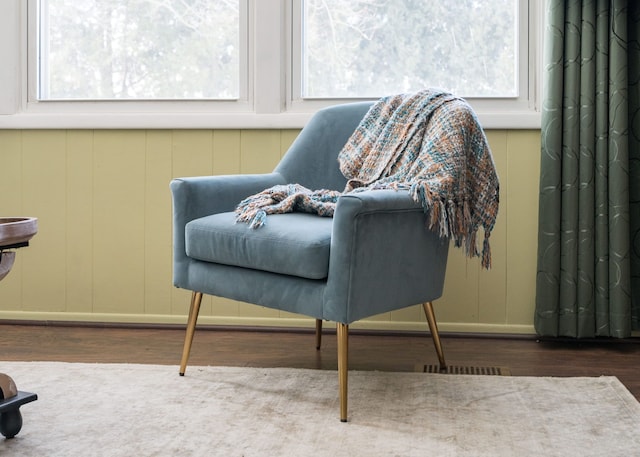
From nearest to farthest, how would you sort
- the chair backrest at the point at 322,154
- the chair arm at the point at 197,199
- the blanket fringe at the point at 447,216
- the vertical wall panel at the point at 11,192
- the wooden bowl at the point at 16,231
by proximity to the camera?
1. the wooden bowl at the point at 16,231
2. the blanket fringe at the point at 447,216
3. the chair arm at the point at 197,199
4. the chair backrest at the point at 322,154
5. the vertical wall panel at the point at 11,192

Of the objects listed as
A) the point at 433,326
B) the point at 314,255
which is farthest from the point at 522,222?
the point at 314,255

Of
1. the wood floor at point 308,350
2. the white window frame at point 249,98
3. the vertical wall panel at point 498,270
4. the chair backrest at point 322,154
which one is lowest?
the wood floor at point 308,350

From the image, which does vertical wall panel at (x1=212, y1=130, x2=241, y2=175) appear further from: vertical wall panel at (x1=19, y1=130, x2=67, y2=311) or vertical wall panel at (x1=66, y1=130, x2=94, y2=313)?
vertical wall panel at (x1=19, y1=130, x2=67, y2=311)

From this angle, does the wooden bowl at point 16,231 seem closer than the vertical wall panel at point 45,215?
Yes

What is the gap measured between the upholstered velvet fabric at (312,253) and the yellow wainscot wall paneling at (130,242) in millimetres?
606

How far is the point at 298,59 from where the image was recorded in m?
3.01

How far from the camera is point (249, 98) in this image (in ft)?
9.94

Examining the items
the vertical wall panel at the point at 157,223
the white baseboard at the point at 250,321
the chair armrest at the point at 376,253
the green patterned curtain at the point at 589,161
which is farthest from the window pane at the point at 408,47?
the chair armrest at the point at 376,253

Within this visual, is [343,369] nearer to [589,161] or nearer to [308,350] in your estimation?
[308,350]

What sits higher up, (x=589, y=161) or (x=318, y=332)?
(x=589, y=161)

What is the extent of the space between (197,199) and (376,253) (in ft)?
2.13

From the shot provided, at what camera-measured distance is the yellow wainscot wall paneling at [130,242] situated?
292 cm

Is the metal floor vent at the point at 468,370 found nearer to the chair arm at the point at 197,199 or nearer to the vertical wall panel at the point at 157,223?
the chair arm at the point at 197,199

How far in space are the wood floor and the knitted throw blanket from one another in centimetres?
48
